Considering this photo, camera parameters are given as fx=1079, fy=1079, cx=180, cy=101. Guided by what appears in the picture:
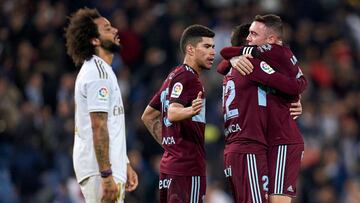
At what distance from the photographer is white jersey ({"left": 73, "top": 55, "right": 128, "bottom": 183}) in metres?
10.2

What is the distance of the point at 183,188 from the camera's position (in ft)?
33.5

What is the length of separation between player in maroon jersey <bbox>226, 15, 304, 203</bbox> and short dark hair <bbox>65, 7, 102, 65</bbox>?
4.56 feet

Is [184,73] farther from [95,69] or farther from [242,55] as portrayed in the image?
[95,69]

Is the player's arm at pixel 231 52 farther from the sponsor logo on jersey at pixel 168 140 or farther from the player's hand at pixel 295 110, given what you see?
the sponsor logo on jersey at pixel 168 140

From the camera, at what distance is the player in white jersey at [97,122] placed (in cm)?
1012

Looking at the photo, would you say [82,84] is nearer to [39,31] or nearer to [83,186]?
[83,186]

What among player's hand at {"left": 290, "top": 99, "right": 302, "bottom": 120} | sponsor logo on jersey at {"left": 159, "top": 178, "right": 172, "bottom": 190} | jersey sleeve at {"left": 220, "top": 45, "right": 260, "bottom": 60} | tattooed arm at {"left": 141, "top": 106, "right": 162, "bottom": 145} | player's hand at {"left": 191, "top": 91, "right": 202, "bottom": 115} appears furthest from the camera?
tattooed arm at {"left": 141, "top": 106, "right": 162, "bottom": 145}

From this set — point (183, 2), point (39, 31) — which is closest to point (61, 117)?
point (39, 31)

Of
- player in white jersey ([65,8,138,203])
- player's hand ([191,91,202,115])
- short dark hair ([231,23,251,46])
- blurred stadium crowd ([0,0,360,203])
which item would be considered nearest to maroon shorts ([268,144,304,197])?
player's hand ([191,91,202,115])

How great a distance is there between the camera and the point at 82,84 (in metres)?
10.3

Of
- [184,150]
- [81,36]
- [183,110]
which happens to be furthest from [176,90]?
[81,36]

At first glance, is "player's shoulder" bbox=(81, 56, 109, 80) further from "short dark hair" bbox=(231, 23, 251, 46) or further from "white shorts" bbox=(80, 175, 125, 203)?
"short dark hair" bbox=(231, 23, 251, 46)

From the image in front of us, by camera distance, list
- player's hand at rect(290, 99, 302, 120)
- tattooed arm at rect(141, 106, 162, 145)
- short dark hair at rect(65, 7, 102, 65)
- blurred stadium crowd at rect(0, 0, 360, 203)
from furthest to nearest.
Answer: blurred stadium crowd at rect(0, 0, 360, 203) < tattooed arm at rect(141, 106, 162, 145) < short dark hair at rect(65, 7, 102, 65) < player's hand at rect(290, 99, 302, 120)

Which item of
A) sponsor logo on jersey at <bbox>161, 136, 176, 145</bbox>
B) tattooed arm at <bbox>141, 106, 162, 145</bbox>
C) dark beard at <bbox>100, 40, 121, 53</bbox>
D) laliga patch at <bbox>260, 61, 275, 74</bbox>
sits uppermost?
dark beard at <bbox>100, 40, 121, 53</bbox>
